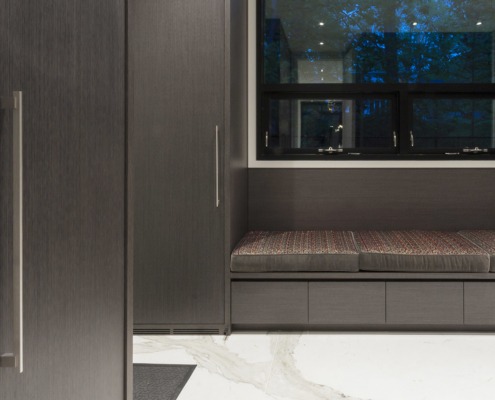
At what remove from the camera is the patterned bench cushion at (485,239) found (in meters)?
2.98

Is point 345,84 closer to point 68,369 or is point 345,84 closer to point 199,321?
point 199,321

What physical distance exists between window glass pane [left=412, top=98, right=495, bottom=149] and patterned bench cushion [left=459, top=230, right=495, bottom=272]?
26.3 inches

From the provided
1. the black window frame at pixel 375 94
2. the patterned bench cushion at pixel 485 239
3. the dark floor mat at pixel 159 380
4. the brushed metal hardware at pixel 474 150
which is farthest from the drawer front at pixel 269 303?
the brushed metal hardware at pixel 474 150

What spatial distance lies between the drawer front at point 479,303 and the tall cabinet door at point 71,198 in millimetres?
2178

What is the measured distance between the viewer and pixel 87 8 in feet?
3.66

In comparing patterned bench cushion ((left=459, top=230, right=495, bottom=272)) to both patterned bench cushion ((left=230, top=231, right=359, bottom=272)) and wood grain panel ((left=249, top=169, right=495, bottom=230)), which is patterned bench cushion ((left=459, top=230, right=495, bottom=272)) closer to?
wood grain panel ((left=249, top=169, right=495, bottom=230))

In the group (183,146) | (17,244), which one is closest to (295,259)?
(183,146)

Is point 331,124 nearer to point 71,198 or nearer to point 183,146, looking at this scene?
point 183,146

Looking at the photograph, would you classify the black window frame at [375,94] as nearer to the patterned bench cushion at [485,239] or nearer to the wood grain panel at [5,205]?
the patterned bench cushion at [485,239]

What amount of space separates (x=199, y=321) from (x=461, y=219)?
2.03 meters

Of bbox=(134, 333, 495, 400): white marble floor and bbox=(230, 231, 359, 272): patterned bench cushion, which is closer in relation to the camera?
bbox=(134, 333, 495, 400): white marble floor

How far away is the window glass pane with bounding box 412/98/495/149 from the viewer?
394cm

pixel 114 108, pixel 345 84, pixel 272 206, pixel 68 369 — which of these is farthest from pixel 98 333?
pixel 345 84

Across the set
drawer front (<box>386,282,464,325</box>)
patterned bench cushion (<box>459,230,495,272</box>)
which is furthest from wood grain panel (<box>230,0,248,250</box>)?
patterned bench cushion (<box>459,230,495,272</box>)
